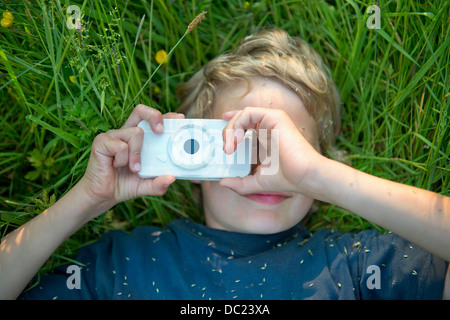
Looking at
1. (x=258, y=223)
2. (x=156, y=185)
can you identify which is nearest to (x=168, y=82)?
(x=156, y=185)

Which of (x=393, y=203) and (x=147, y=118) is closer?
(x=393, y=203)

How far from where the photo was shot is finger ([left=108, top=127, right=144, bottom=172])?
1355 mm

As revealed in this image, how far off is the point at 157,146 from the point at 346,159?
822 mm

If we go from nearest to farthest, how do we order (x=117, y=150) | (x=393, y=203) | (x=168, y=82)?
(x=393, y=203) → (x=117, y=150) → (x=168, y=82)

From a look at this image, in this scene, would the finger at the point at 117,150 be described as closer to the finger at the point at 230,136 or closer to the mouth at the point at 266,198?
the finger at the point at 230,136

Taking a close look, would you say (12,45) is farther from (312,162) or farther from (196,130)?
(312,162)

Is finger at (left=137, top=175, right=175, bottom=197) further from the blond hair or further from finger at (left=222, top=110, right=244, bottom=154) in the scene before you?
the blond hair

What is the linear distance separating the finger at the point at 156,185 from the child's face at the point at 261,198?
24cm

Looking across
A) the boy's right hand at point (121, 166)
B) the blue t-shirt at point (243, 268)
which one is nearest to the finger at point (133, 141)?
the boy's right hand at point (121, 166)

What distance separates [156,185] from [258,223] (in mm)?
385

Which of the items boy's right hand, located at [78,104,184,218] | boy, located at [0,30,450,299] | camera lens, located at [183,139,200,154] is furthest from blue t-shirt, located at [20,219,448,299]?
camera lens, located at [183,139,200,154]

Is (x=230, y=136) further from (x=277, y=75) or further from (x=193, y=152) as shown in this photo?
(x=277, y=75)

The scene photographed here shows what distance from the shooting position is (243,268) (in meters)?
1.52

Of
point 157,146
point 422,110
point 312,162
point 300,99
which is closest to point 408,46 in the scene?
point 422,110
